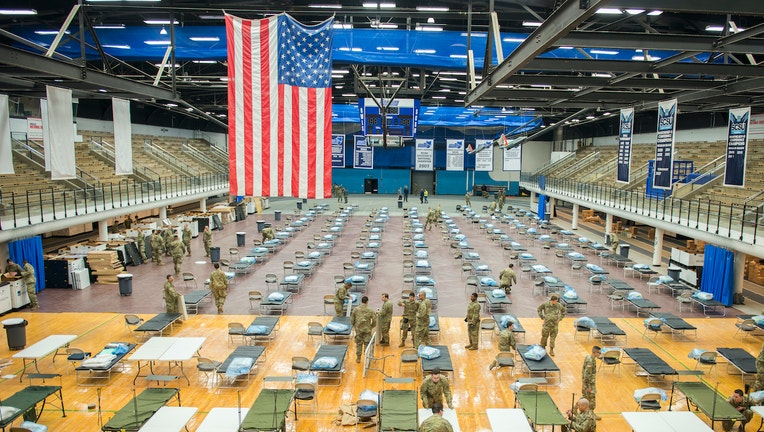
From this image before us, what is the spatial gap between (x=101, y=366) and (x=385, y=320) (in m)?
6.71

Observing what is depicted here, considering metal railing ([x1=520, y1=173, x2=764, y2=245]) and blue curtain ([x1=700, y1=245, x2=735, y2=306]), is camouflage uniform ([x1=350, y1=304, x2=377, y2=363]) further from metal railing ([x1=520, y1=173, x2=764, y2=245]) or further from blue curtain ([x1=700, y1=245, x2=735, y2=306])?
blue curtain ([x1=700, y1=245, x2=735, y2=306])

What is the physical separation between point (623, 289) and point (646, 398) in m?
8.86

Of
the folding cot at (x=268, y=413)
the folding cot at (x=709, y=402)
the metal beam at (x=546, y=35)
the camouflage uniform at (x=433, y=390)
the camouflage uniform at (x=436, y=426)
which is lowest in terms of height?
the folding cot at (x=709, y=402)

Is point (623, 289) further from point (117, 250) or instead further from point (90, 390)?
point (117, 250)

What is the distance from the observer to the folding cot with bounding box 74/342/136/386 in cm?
1069

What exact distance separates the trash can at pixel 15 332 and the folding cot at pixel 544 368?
12.8 meters

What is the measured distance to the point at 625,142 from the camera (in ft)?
58.5

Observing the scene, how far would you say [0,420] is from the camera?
25.9 feet

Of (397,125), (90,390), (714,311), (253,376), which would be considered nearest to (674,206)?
(714,311)

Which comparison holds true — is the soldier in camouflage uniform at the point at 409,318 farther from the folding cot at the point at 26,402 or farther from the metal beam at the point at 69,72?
the metal beam at the point at 69,72

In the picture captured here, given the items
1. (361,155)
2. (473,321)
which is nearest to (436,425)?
(473,321)

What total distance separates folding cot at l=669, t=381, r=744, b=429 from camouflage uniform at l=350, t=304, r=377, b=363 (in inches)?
258

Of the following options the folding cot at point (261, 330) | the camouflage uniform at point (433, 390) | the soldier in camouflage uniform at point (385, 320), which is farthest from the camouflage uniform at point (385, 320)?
the camouflage uniform at point (433, 390)

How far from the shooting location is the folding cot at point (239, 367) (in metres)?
10.4
